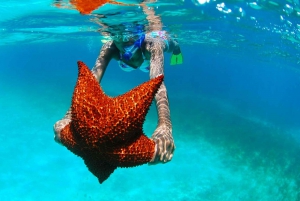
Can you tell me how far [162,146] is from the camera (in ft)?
9.85

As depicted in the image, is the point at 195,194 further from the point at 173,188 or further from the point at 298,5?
the point at 298,5

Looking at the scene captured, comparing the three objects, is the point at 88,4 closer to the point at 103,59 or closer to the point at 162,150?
the point at 103,59

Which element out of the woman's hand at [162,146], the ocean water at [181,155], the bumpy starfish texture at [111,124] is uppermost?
the bumpy starfish texture at [111,124]

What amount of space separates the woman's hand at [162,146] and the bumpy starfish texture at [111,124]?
3.5 inches

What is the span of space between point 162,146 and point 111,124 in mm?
709

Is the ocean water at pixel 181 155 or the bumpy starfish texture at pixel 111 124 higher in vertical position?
the bumpy starfish texture at pixel 111 124

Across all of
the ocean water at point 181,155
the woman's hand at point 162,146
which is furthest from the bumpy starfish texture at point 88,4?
the woman's hand at point 162,146

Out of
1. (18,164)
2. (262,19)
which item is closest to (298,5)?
(262,19)

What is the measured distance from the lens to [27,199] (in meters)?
13.0

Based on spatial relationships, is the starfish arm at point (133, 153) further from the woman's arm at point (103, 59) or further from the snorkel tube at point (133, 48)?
the snorkel tube at point (133, 48)

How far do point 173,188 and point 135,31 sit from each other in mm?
8422

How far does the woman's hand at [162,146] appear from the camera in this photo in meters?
2.96

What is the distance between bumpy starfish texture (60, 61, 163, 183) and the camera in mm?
2641

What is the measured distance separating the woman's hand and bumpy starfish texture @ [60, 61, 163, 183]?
0.29ft
